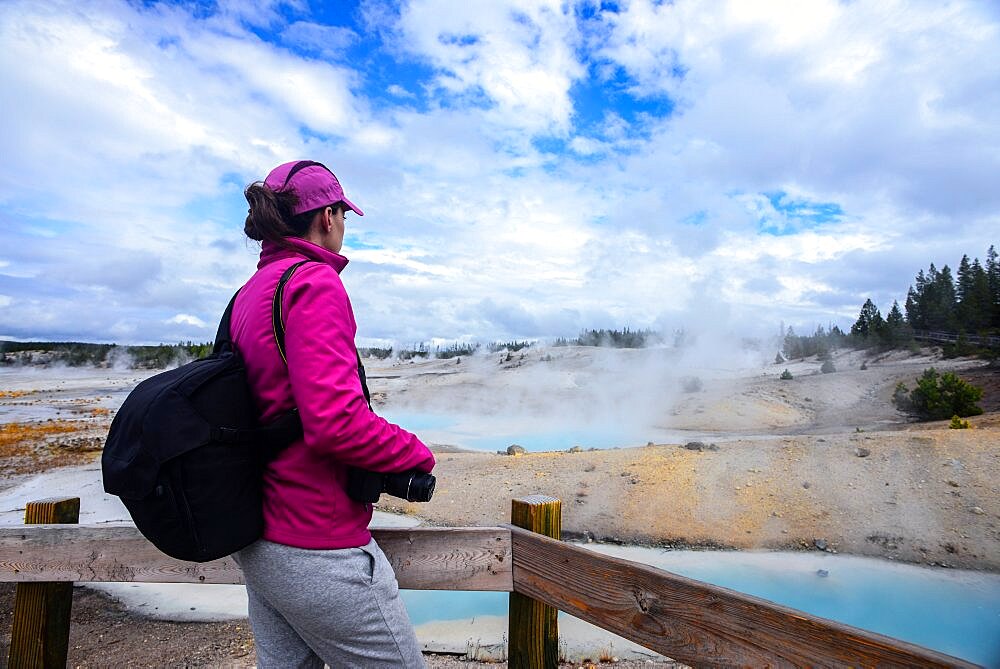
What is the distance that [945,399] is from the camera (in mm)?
16453

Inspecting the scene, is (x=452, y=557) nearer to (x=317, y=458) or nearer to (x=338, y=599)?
(x=338, y=599)

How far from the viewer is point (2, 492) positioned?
11.5 m

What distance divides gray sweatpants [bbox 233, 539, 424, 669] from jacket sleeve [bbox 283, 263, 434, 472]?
30 centimetres

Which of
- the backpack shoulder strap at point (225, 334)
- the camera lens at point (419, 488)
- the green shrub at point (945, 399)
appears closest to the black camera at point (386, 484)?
the camera lens at point (419, 488)

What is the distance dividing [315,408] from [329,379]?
0.26 ft

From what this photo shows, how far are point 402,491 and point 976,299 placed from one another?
3992 cm

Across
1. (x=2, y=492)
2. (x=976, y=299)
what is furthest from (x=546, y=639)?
(x=976, y=299)

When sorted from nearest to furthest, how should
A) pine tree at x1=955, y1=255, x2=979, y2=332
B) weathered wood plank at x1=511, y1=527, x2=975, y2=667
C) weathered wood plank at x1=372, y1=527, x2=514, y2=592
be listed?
weathered wood plank at x1=511, y1=527, x2=975, y2=667, weathered wood plank at x1=372, y1=527, x2=514, y2=592, pine tree at x1=955, y1=255, x2=979, y2=332

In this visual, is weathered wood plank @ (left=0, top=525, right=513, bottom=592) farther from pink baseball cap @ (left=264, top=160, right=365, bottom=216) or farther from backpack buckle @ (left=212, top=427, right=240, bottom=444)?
pink baseball cap @ (left=264, top=160, right=365, bottom=216)

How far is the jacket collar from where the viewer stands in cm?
182

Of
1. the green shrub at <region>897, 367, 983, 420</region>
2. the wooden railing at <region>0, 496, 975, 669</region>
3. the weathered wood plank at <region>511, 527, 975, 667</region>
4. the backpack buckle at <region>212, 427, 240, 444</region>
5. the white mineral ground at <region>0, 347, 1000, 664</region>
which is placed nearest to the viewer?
the weathered wood plank at <region>511, 527, 975, 667</region>

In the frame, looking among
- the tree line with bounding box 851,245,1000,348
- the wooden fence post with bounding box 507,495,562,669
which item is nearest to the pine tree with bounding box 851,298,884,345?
the tree line with bounding box 851,245,1000,348

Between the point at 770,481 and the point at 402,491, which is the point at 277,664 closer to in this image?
the point at 402,491

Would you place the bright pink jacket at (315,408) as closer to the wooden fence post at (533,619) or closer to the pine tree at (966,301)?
the wooden fence post at (533,619)
